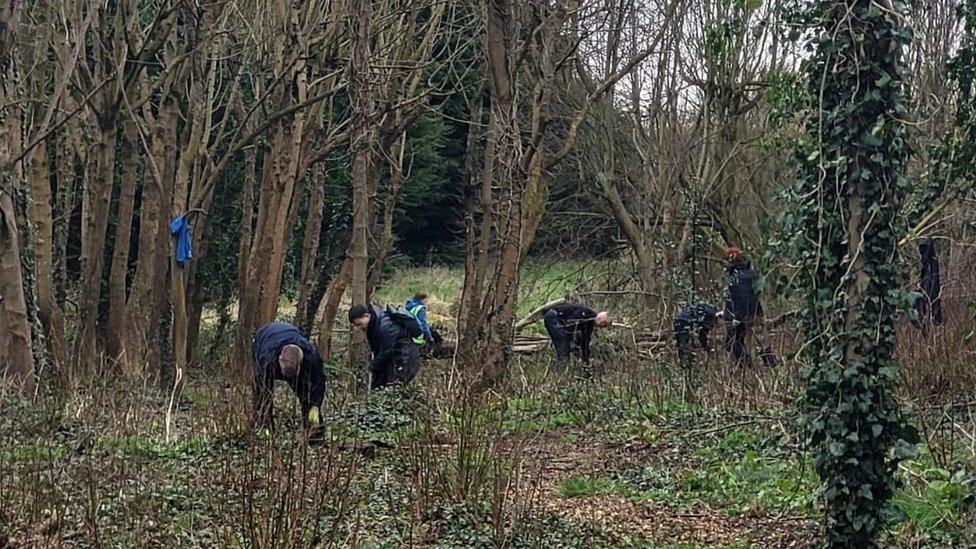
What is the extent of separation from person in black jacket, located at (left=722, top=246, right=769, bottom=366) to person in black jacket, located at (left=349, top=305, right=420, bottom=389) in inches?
135

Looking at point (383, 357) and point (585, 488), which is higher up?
point (383, 357)

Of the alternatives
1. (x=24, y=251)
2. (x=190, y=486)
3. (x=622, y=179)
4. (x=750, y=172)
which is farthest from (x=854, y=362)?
(x=622, y=179)

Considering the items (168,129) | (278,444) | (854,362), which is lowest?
(278,444)

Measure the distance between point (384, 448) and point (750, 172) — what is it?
457 inches

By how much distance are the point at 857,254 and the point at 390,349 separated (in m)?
6.75

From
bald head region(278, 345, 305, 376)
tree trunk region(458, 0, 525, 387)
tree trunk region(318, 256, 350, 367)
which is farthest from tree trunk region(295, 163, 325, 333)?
bald head region(278, 345, 305, 376)

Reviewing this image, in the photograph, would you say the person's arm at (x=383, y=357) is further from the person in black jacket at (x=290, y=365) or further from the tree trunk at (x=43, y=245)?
the tree trunk at (x=43, y=245)

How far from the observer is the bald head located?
8234mm

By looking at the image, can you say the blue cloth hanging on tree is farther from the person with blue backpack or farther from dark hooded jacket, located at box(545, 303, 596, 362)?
dark hooded jacket, located at box(545, 303, 596, 362)

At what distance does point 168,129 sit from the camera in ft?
44.8

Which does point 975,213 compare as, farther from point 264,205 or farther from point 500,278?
point 264,205

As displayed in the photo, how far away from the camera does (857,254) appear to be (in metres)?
5.20

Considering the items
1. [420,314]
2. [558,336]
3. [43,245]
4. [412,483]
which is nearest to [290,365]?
[412,483]

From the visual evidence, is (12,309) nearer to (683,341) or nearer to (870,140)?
(683,341)
